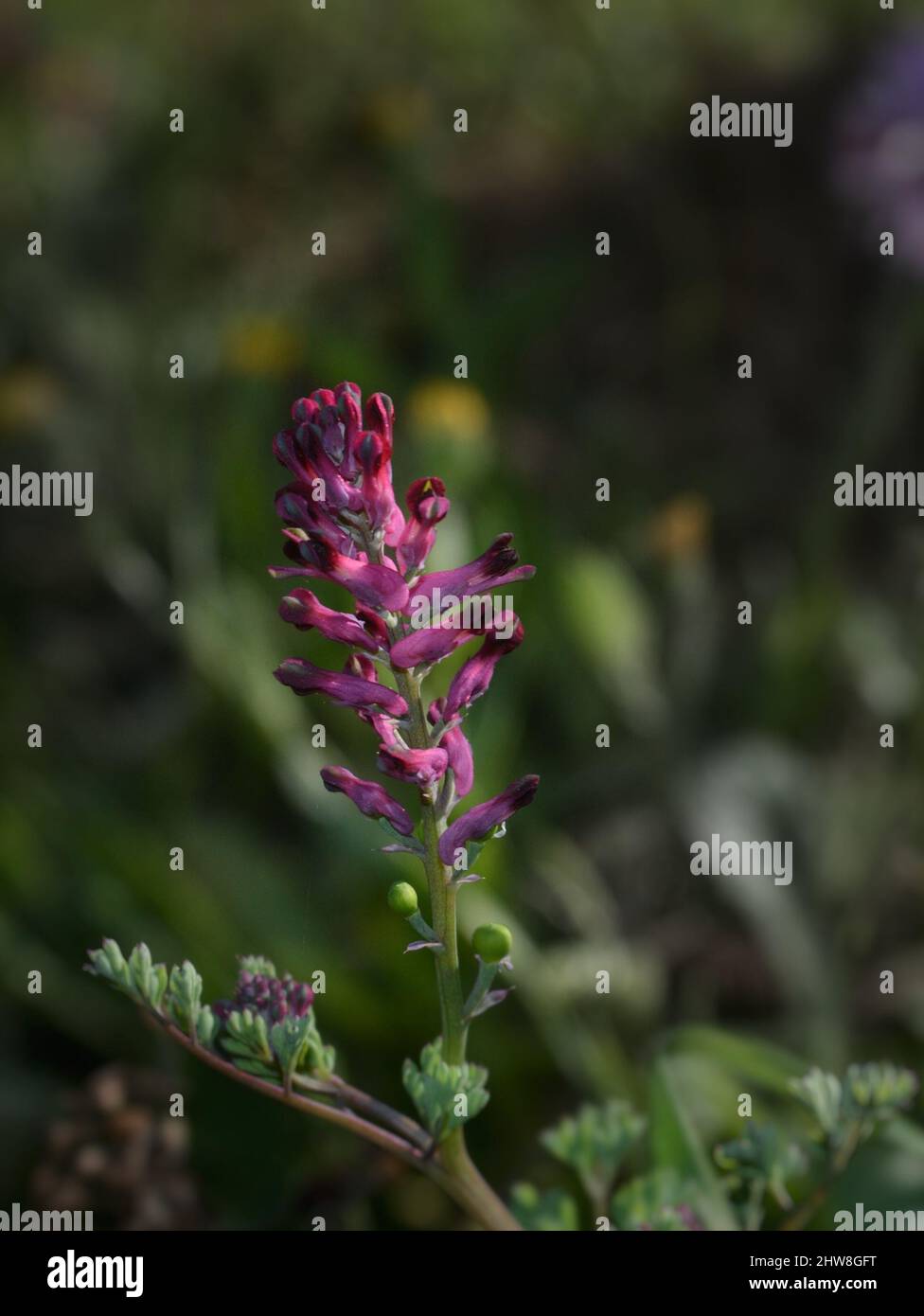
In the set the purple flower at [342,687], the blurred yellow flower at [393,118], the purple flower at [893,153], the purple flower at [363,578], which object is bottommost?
the purple flower at [342,687]

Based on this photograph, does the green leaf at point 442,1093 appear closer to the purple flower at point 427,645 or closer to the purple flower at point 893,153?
the purple flower at point 427,645

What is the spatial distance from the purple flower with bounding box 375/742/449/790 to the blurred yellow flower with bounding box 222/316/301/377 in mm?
1305

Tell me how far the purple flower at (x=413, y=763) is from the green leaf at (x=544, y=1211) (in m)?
0.32

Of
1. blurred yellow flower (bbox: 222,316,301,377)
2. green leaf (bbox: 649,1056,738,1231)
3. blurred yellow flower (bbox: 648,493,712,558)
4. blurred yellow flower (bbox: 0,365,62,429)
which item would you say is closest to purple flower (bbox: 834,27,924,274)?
blurred yellow flower (bbox: 648,493,712,558)

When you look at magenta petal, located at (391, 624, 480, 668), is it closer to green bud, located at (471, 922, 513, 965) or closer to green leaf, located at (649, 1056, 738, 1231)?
green bud, located at (471, 922, 513, 965)

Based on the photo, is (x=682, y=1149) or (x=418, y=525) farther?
(x=682, y=1149)

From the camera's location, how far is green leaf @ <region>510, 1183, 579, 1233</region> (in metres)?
0.78

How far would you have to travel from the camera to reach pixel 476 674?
2.02 feet

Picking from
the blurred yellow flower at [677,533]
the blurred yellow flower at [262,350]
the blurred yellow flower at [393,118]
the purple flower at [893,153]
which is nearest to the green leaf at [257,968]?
the blurred yellow flower at [677,533]

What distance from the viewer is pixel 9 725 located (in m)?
1.81

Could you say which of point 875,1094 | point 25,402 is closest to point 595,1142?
point 875,1094

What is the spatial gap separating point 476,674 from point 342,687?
0.06m

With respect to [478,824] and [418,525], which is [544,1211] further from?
[418,525]

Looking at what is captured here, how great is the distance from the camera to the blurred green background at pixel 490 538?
4.43 ft
